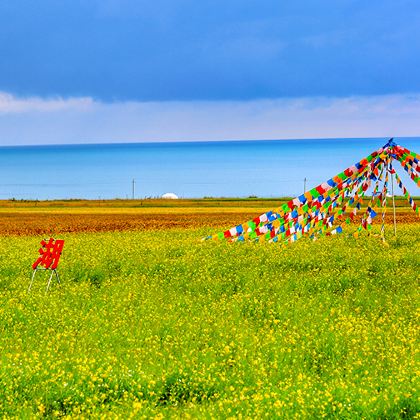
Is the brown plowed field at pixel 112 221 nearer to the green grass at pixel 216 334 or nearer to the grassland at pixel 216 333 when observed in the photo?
the grassland at pixel 216 333

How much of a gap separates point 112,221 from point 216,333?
31.2 metres

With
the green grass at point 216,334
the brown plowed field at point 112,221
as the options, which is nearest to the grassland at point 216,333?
the green grass at point 216,334

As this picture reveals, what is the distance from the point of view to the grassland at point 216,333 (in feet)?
38.3

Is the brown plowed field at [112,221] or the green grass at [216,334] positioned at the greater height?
the brown plowed field at [112,221]

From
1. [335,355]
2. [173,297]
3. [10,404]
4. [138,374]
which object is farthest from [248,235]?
[10,404]

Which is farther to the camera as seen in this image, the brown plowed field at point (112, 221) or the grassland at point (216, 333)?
the brown plowed field at point (112, 221)

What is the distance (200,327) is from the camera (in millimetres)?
16109

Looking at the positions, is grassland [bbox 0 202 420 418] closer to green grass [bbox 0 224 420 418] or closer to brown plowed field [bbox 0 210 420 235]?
green grass [bbox 0 224 420 418]

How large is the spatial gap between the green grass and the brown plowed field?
47.9ft

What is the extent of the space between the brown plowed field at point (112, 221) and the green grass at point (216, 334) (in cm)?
1460

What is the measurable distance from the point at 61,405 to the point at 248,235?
16452 mm

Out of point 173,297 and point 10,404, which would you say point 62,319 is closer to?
point 173,297

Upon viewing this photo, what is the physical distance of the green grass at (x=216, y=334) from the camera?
11688mm

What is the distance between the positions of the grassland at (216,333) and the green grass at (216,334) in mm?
46
